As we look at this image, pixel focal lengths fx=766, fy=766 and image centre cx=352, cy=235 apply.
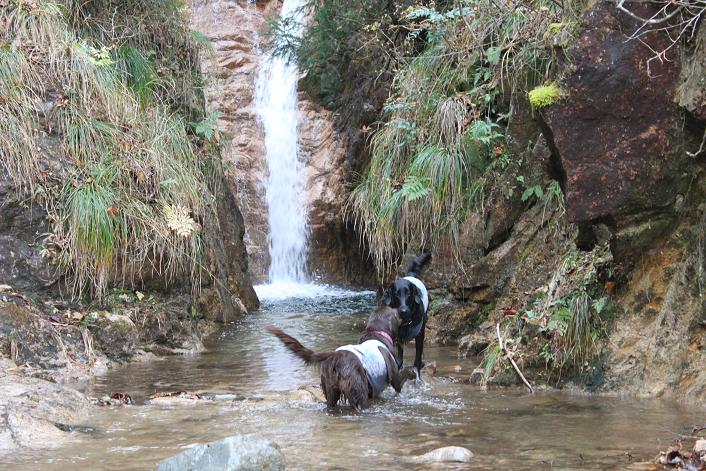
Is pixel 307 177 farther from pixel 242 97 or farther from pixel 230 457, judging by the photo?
pixel 230 457

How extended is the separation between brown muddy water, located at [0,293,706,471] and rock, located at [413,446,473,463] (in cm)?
6

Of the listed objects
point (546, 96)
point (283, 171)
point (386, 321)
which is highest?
point (283, 171)

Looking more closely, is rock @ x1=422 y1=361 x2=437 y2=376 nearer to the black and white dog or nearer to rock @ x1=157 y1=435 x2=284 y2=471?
the black and white dog

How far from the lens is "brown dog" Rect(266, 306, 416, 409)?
5.36m

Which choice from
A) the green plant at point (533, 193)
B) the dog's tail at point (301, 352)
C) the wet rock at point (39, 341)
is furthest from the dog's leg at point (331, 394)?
the green plant at point (533, 193)

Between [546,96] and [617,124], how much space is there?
0.55 metres

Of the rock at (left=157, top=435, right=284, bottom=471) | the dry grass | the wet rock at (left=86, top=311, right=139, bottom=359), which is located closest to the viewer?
the rock at (left=157, top=435, right=284, bottom=471)

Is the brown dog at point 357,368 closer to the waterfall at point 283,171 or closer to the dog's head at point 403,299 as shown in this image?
the dog's head at point 403,299

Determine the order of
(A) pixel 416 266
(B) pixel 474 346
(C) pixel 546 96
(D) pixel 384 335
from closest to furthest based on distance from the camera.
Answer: (C) pixel 546 96, (D) pixel 384 335, (A) pixel 416 266, (B) pixel 474 346

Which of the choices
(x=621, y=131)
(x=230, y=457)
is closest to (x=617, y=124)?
(x=621, y=131)

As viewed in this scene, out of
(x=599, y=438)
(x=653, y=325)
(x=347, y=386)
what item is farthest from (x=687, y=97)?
(x=347, y=386)

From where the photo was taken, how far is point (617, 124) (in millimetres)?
5457

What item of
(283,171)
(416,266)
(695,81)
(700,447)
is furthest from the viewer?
(283,171)

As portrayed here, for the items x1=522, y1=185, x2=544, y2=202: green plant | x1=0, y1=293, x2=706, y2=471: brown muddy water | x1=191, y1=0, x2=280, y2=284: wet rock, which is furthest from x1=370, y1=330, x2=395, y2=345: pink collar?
x1=191, y1=0, x2=280, y2=284: wet rock
